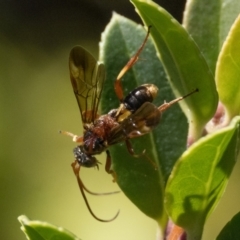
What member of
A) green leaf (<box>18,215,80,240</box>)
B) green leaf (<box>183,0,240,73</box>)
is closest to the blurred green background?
green leaf (<box>183,0,240,73</box>)

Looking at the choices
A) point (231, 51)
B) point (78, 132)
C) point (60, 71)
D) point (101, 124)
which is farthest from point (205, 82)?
point (60, 71)

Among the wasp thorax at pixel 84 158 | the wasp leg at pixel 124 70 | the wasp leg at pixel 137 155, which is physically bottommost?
the wasp leg at pixel 137 155

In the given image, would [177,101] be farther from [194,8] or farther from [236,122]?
[236,122]

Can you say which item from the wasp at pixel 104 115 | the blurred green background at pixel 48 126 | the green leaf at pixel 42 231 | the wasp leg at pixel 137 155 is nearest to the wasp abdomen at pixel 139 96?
the wasp at pixel 104 115

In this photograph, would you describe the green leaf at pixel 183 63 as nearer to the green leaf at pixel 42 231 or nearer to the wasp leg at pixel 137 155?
the wasp leg at pixel 137 155

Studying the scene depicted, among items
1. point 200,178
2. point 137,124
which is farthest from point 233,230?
point 137,124

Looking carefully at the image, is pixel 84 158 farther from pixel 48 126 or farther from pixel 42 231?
pixel 48 126
